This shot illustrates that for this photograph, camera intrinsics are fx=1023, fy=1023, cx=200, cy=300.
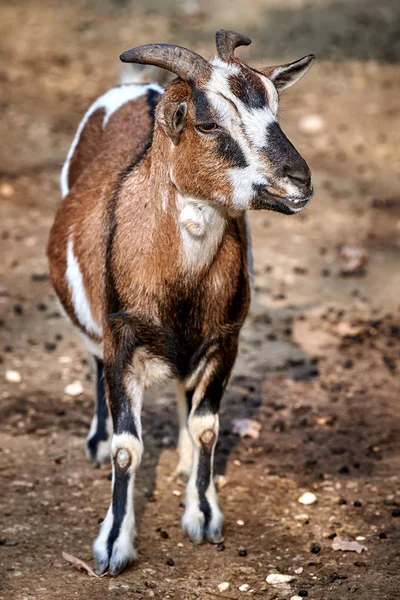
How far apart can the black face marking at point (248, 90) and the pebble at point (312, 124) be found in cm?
751

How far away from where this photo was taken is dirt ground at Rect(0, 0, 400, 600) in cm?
538

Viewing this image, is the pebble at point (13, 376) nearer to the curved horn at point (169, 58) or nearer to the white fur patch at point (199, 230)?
the white fur patch at point (199, 230)

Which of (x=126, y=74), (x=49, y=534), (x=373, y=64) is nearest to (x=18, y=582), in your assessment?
(x=49, y=534)

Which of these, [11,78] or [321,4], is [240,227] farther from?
[321,4]

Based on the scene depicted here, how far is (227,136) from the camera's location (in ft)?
15.8

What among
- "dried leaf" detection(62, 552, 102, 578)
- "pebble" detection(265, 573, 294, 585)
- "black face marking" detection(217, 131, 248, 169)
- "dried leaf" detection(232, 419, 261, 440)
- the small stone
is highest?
"black face marking" detection(217, 131, 248, 169)

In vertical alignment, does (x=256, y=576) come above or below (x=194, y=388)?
below

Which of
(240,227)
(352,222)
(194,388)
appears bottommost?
(352,222)

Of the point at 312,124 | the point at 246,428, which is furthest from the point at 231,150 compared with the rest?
the point at 312,124

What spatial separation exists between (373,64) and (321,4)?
2.03 metres

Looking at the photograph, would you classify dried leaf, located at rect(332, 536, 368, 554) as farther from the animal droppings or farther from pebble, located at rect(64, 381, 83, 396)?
pebble, located at rect(64, 381, 83, 396)

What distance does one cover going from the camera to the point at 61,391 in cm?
736

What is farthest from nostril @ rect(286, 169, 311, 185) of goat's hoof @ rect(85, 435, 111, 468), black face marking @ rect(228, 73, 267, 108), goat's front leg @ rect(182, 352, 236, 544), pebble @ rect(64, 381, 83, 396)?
pebble @ rect(64, 381, 83, 396)

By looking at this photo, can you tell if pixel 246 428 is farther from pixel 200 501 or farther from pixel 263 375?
pixel 200 501
